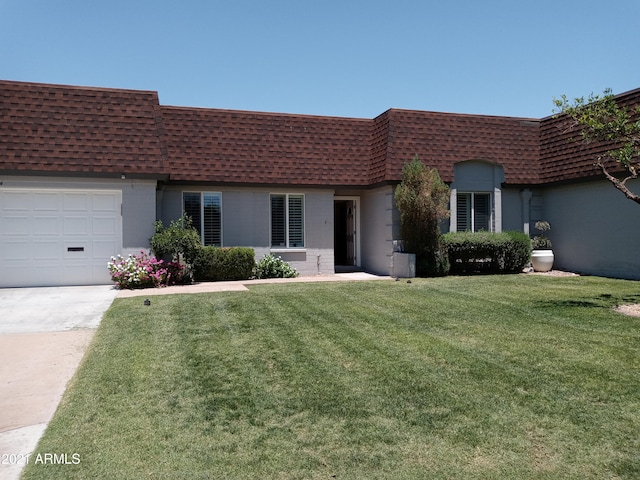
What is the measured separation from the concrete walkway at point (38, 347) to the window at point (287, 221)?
11.3 feet

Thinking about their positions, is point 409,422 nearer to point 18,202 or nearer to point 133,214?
point 133,214

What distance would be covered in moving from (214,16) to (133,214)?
5.98 m

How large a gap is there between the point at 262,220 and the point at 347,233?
163 inches

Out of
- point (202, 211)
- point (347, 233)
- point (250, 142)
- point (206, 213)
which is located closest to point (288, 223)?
point (206, 213)

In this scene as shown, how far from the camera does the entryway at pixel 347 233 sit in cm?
1870

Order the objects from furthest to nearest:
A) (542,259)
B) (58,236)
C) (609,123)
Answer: (542,259), (58,236), (609,123)

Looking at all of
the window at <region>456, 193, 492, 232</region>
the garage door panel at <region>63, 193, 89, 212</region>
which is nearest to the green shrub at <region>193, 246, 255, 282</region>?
the garage door panel at <region>63, 193, 89, 212</region>

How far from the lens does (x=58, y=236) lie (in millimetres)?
14070

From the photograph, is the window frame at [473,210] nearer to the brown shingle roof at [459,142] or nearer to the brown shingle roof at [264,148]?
the brown shingle roof at [459,142]

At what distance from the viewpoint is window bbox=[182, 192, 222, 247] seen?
52.8 ft

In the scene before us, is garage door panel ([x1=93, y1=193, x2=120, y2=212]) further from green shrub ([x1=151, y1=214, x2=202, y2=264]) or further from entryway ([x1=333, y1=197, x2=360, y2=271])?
entryway ([x1=333, y1=197, x2=360, y2=271])

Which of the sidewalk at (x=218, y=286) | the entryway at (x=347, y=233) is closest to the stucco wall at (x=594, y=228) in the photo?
the sidewalk at (x=218, y=286)

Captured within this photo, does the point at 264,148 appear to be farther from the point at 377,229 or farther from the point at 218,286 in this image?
the point at 218,286

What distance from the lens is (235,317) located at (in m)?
8.96
